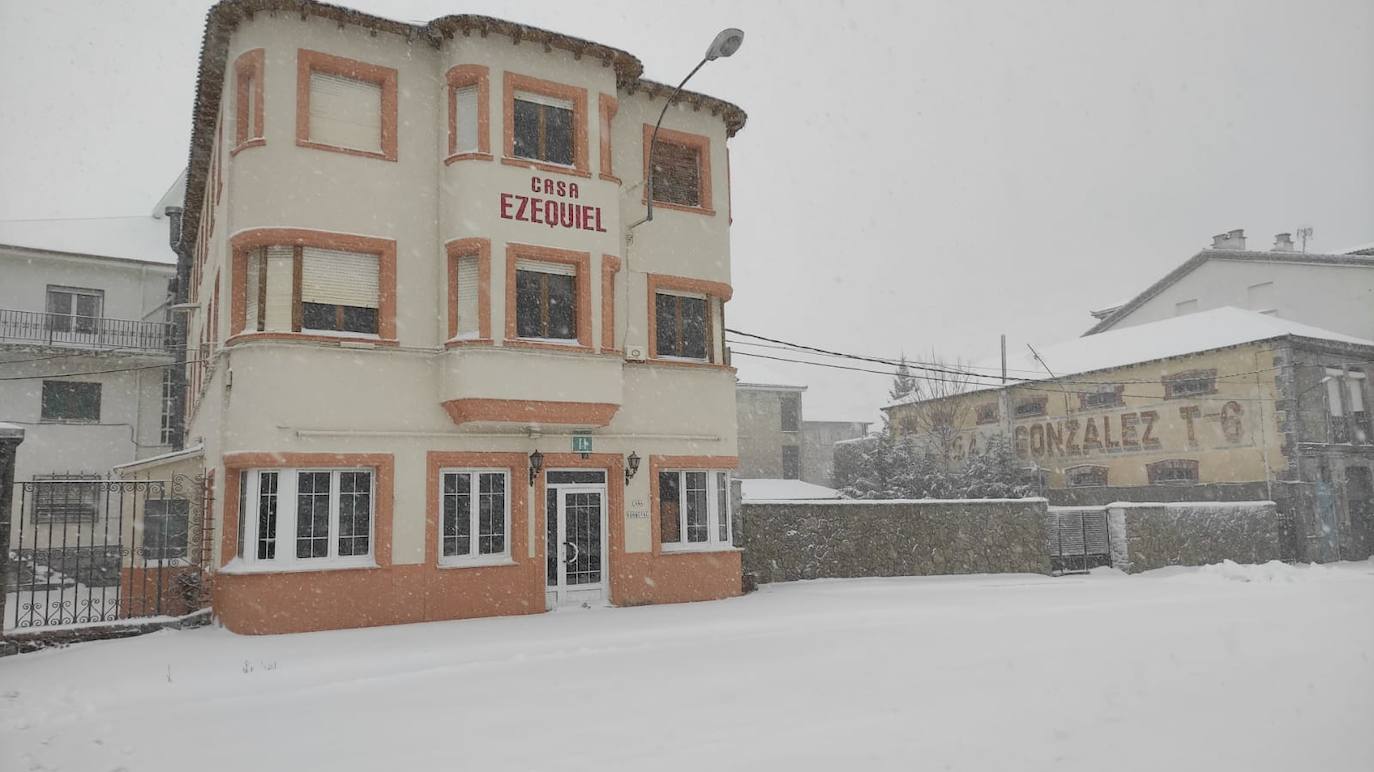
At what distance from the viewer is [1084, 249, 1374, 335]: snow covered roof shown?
3706 cm

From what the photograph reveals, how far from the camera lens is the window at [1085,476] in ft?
115

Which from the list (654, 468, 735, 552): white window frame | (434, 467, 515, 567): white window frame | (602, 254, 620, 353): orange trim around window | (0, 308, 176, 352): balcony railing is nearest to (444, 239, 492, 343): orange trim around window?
(602, 254, 620, 353): orange trim around window

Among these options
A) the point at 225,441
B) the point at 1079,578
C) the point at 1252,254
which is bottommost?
the point at 1079,578

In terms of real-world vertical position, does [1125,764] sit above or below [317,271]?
below

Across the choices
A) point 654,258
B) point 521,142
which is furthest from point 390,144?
point 654,258

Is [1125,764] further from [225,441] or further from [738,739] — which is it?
[225,441]

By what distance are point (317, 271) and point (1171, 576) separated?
66.8 ft

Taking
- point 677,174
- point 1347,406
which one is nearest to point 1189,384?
point 1347,406

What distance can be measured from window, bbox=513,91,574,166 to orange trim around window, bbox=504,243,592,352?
1721 millimetres

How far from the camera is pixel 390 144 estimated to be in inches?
614

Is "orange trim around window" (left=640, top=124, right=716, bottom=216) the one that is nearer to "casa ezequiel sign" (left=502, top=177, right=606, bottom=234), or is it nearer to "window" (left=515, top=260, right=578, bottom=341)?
"casa ezequiel sign" (left=502, top=177, right=606, bottom=234)

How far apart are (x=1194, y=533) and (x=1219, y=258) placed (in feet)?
68.2

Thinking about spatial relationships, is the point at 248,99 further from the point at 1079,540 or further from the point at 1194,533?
the point at 1194,533

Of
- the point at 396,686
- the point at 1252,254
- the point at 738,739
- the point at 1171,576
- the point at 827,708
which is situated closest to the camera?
the point at 738,739
